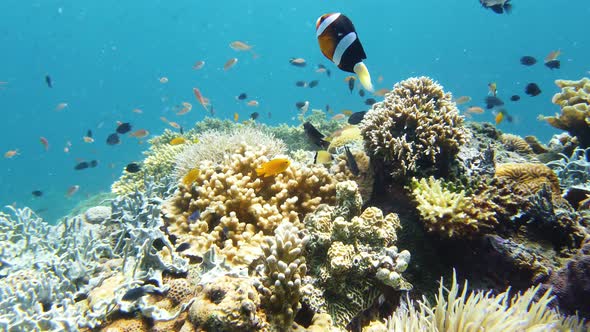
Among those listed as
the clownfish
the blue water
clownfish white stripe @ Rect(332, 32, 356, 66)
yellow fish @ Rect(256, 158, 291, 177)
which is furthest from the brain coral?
the blue water

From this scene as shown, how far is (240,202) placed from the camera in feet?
13.3

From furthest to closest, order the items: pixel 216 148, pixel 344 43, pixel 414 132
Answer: pixel 216 148 < pixel 414 132 < pixel 344 43

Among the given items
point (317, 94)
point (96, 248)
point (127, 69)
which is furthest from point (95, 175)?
point (317, 94)

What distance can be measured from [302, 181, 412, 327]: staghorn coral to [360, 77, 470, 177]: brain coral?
3.41 ft

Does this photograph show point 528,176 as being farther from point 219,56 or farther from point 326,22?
point 219,56

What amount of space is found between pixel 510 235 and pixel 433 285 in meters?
1.04

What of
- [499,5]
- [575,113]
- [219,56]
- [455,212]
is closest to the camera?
[455,212]

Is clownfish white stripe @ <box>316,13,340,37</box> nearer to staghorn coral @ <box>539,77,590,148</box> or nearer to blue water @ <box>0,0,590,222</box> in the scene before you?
staghorn coral @ <box>539,77,590,148</box>

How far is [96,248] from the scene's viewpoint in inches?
160

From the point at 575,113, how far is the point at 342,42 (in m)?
6.40

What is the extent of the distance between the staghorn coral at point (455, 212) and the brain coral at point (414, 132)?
51 cm

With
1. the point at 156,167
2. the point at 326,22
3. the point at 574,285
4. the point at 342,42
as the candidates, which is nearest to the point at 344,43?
the point at 342,42

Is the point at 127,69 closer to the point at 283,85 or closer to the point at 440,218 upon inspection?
the point at 283,85

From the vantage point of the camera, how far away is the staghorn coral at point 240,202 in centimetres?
379
